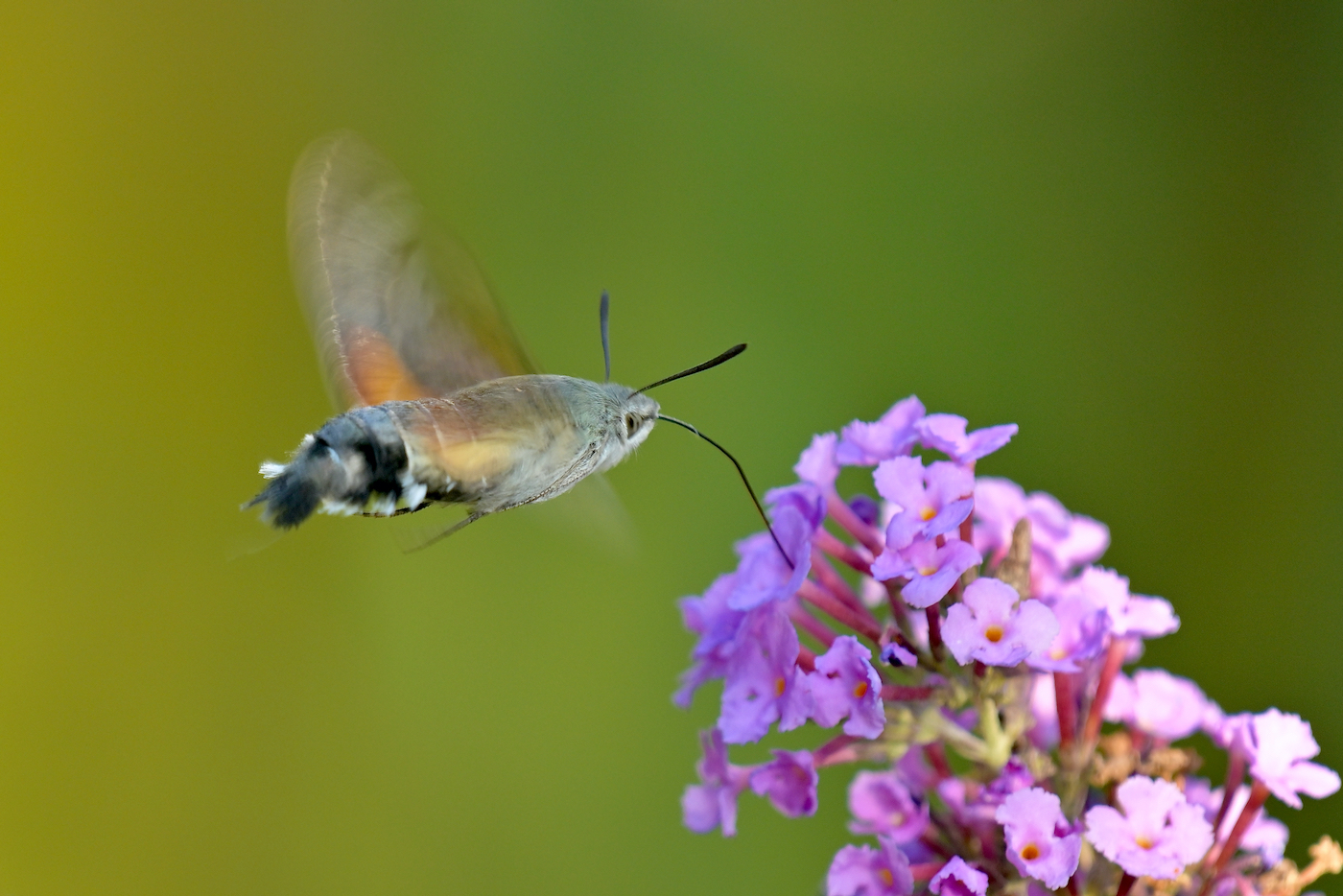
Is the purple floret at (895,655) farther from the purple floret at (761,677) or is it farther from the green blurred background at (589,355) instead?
the green blurred background at (589,355)

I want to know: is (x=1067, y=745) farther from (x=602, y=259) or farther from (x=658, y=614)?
(x=602, y=259)

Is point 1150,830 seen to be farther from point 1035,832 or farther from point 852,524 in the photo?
point 852,524

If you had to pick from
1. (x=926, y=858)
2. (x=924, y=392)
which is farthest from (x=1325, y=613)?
(x=926, y=858)

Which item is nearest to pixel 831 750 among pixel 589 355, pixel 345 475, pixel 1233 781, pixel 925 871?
pixel 925 871

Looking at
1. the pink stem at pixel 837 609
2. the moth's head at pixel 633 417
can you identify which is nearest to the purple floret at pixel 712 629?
the pink stem at pixel 837 609

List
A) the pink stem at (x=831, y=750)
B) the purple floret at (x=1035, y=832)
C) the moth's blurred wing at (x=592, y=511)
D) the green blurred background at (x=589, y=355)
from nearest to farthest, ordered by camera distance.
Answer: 1. the purple floret at (x=1035, y=832)
2. the pink stem at (x=831, y=750)
3. the moth's blurred wing at (x=592, y=511)
4. the green blurred background at (x=589, y=355)
